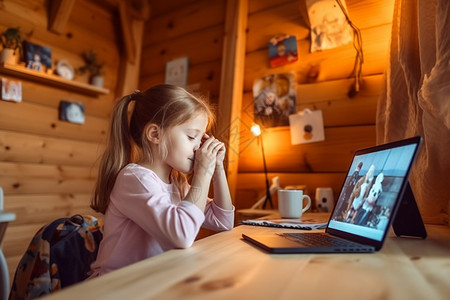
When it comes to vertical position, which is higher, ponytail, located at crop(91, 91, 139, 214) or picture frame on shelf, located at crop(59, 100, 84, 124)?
picture frame on shelf, located at crop(59, 100, 84, 124)

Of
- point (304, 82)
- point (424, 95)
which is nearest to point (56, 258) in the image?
point (424, 95)

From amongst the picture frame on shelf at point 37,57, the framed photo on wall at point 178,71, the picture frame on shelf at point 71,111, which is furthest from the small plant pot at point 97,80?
the framed photo on wall at point 178,71

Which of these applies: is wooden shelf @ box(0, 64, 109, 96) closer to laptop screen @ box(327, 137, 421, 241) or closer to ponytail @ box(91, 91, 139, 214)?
ponytail @ box(91, 91, 139, 214)

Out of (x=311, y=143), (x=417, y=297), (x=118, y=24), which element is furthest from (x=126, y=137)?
(x=118, y=24)

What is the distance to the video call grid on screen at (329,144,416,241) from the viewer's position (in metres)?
0.62

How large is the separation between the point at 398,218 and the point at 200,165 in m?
0.51

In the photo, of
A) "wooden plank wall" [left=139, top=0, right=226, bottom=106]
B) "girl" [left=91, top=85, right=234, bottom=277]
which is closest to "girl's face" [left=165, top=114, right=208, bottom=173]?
"girl" [left=91, top=85, right=234, bottom=277]

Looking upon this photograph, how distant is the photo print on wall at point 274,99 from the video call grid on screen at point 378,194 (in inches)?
35.6

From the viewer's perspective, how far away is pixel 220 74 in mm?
2090

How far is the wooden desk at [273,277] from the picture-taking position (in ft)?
1.24

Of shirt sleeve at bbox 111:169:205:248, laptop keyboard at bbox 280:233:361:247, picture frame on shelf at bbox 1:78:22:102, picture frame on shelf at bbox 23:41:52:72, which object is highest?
picture frame on shelf at bbox 23:41:52:72

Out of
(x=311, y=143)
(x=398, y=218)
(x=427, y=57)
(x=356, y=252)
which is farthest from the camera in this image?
(x=311, y=143)

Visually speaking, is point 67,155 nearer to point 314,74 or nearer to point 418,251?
point 314,74

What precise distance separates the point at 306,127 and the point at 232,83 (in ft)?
1.59
